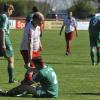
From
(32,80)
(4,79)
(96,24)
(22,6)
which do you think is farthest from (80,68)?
(22,6)

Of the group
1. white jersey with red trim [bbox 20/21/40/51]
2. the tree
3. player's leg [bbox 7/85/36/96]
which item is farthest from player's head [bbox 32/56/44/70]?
the tree

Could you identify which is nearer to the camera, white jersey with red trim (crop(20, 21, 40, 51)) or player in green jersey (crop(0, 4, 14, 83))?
white jersey with red trim (crop(20, 21, 40, 51))

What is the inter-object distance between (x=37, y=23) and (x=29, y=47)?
0.75 m

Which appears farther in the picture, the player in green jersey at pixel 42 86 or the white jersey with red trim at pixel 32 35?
the white jersey with red trim at pixel 32 35

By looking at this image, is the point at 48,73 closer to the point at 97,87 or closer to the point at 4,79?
the point at 97,87

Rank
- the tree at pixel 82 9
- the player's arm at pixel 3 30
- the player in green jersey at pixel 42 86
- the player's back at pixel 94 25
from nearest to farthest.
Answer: the player in green jersey at pixel 42 86
the player's arm at pixel 3 30
the player's back at pixel 94 25
the tree at pixel 82 9

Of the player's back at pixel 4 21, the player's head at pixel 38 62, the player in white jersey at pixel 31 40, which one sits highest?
the player's back at pixel 4 21

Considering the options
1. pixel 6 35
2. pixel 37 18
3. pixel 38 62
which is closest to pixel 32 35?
pixel 37 18

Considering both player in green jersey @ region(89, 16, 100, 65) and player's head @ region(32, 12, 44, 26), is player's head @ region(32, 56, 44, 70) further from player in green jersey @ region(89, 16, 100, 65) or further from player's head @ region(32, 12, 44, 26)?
player in green jersey @ region(89, 16, 100, 65)

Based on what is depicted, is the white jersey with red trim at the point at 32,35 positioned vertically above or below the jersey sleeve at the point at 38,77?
above

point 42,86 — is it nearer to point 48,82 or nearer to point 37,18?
point 48,82

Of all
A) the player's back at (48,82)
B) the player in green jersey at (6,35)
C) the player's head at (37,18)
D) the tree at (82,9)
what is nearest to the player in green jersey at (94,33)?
the player in green jersey at (6,35)

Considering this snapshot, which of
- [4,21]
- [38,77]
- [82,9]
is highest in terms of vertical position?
[82,9]

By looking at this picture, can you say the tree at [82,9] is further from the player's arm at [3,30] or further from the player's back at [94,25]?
the player's arm at [3,30]
